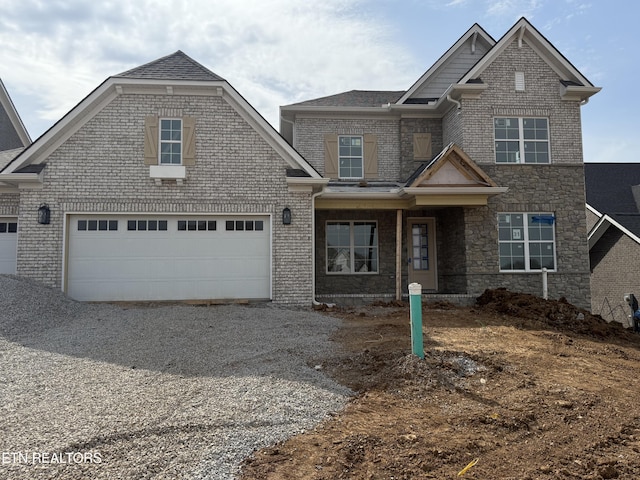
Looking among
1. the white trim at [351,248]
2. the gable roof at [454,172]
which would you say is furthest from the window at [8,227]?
the gable roof at [454,172]

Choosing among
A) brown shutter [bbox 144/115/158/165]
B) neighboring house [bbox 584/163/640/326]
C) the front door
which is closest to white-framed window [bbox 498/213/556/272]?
the front door

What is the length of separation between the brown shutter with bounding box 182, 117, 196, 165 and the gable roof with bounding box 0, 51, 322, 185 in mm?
758

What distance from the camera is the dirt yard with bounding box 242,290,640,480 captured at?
3.30 m

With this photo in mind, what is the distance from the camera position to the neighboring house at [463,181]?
1317 centimetres

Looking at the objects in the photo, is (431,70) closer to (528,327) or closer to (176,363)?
(528,327)

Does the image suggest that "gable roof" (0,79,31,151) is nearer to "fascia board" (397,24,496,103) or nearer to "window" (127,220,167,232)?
"window" (127,220,167,232)

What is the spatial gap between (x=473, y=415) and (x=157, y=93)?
10836mm

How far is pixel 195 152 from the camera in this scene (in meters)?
11.9

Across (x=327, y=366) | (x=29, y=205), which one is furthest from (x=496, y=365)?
(x=29, y=205)

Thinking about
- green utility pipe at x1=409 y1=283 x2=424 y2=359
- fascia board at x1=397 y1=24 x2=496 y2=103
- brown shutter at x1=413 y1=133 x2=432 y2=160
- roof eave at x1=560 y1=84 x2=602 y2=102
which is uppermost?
fascia board at x1=397 y1=24 x2=496 y2=103

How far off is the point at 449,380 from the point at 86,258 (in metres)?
9.48

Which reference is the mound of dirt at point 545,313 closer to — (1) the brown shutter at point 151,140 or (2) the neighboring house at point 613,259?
(2) the neighboring house at point 613,259

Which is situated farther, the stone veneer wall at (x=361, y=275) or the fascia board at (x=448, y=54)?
the fascia board at (x=448, y=54)

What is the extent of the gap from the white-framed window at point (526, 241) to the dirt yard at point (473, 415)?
548 cm
